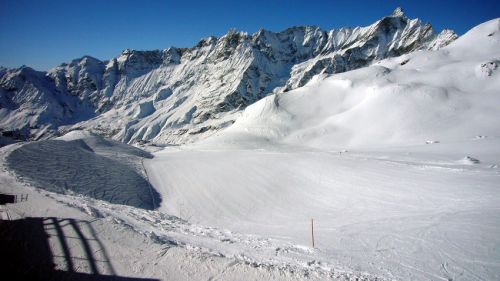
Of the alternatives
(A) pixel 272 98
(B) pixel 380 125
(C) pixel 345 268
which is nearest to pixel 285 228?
(C) pixel 345 268

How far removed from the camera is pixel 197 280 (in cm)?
975

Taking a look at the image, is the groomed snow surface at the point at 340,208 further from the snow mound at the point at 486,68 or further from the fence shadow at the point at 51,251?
the snow mound at the point at 486,68

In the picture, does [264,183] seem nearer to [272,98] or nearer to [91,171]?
[91,171]

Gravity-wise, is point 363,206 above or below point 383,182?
below

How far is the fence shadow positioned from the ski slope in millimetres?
8224

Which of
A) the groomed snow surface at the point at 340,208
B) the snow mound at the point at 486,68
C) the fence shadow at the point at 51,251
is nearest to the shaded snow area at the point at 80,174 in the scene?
the groomed snow surface at the point at 340,208

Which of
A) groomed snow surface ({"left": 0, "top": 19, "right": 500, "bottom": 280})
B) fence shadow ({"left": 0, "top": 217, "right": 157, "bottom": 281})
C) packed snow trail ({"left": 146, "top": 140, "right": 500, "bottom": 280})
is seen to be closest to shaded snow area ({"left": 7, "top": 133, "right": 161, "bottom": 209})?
groomed snow surface ({"left": 0, "top": 19, "right": 500, "bottom": 280})

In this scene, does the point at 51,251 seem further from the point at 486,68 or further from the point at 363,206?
the point at 486,68

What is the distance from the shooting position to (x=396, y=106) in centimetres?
6122

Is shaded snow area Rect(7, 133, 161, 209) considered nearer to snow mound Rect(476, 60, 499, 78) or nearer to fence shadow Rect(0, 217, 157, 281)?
fence shadow Rect(0, 217, 157, 281)

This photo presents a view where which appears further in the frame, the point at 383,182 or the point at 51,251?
the point at 383,182

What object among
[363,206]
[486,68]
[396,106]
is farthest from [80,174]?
[486,68]

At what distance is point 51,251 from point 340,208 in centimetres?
1709

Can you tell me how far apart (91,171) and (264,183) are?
17635 mm
